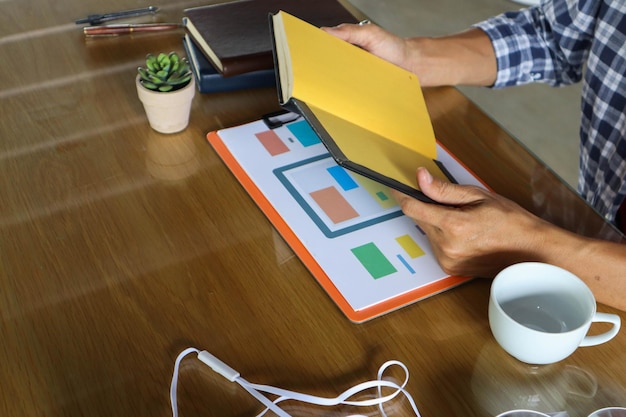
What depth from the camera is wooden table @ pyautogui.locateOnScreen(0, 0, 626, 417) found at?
31.0 inches

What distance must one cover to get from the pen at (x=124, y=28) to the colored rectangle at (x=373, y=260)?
0.63 m

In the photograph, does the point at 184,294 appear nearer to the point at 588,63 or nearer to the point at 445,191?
the point at 445,191

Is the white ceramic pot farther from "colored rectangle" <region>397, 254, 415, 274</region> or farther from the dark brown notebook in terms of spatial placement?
"colored rectangle" <region>397, 254, 415, 274</region>

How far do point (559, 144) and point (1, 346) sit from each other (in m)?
2.26

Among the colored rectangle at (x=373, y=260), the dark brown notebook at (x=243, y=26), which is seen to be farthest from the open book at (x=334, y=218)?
the dark brown notebook at (x=243, y=26)

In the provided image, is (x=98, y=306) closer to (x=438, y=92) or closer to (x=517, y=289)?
(x=517, y=289)

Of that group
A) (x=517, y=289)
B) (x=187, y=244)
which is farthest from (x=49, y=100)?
(x=517, y=289)

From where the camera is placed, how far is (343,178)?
3.43ft

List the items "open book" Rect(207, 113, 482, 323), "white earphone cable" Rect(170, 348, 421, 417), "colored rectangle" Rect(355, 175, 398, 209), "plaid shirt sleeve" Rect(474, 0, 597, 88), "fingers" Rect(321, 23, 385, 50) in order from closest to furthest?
"white earphone cable" Rect(170, 348, 421, 417)
"open book" Rect(207, 113, 482, 323)
"colored rectangle" Rect(355, 175, 398, 209)
"fingers" Rect(321, 23, 385, 50)
"plaid shirt sleeve" Rect(474, 0, 597, 88)

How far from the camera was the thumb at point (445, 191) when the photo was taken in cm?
91

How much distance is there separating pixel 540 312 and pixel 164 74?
617 millimetres

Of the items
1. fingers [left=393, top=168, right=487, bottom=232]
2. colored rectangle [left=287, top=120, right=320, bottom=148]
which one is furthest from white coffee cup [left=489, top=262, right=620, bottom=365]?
colored rectangle [left=287, top=120, right=320, bottom=148]

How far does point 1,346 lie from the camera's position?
81 cm

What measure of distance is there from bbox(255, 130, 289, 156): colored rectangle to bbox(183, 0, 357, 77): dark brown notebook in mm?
132
